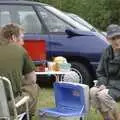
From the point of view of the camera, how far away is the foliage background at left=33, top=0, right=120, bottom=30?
29359mm

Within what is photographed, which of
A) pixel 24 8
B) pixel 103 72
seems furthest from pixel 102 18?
pixel 103 72

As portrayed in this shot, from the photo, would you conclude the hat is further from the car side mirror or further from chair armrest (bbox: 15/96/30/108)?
the car side mirror

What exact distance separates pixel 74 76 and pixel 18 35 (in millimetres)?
2956

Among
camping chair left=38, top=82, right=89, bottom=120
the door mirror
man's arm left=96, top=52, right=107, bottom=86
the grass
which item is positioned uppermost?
the door mirror

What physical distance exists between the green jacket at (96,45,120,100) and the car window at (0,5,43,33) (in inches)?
163

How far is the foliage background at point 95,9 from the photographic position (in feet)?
96.3

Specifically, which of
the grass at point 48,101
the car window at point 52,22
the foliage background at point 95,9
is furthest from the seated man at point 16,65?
the foliage background at point 95,9

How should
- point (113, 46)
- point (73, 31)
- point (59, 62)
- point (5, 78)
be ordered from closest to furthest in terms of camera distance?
point (5, 78) < point (113, 46) < point (59, 62) < point (73, 31)

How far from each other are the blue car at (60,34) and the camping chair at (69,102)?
141 inches

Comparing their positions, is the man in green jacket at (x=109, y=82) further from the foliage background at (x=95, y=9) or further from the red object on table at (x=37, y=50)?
the foliage background at (x=95, y=9)

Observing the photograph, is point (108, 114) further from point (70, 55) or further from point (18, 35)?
point (70, 55)

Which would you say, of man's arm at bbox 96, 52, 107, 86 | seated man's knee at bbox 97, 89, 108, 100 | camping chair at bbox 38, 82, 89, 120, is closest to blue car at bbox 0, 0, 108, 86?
camping chair at bbox 38, 82, 89, 120

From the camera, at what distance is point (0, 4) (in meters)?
10.6

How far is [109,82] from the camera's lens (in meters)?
6.51
